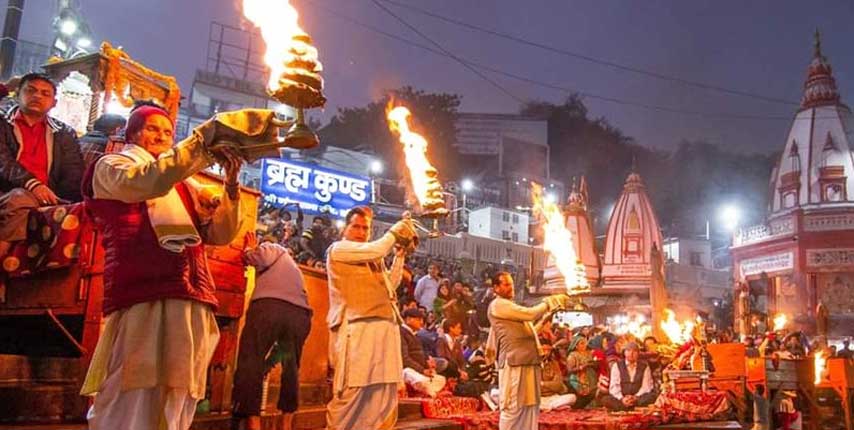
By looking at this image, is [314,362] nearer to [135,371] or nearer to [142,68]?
[142,68]

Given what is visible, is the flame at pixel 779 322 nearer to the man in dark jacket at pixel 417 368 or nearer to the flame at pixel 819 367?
the flame at pixel 819 367

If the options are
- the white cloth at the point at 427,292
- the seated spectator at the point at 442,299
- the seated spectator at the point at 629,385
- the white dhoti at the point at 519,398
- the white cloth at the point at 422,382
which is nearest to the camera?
the white dhoti at the point at 519,398

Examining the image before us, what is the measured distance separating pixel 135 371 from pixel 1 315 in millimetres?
2342

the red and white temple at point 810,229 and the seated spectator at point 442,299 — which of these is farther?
the red and white temple at point 810,229

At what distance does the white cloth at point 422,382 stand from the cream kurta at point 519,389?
2.29 meters

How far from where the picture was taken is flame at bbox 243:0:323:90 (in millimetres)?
3107

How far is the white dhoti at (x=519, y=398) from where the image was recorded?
25.6 ft

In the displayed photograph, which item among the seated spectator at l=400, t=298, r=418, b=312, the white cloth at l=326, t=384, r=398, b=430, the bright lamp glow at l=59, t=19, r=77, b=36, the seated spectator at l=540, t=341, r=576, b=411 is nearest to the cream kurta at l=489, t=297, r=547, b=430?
the white cloth at l=326, t=384, r=398, b=430

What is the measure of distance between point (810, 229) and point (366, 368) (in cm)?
3185

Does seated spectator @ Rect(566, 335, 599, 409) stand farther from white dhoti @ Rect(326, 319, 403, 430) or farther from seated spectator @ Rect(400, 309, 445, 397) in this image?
white dhoti @ Rect(326, 319, 403, 430)

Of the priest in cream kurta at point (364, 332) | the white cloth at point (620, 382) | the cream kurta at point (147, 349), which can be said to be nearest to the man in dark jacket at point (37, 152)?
the cream kurta at point (147, 349)

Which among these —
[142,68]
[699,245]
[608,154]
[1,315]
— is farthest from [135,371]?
[608,154]

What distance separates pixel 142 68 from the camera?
839 cm

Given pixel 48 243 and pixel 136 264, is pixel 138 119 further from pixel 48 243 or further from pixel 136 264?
pixel 48 243
